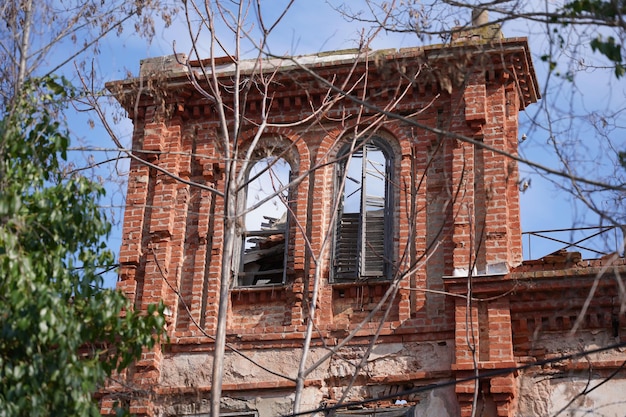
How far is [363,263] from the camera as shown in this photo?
666 inches

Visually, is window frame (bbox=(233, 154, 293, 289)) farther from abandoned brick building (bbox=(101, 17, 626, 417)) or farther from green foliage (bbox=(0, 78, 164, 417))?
green foliage (bbox=(0, 78, 164, 417))

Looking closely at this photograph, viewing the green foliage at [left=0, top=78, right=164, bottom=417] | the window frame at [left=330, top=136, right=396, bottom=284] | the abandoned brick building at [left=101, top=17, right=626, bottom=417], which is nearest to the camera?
the green foliage at [left=0, top=78, right=164, bottom=417]

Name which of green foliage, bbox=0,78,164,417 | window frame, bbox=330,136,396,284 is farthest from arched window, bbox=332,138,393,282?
green foliage, bbox=0,78,164,417

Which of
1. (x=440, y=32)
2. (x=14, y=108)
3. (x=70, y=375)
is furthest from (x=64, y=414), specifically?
(x=440, y=32)

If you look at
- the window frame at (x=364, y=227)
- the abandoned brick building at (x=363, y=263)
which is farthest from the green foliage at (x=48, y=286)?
the window frame at (x=364, y=227)

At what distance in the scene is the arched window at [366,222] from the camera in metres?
16.9

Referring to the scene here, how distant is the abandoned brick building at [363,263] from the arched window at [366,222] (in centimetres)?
2

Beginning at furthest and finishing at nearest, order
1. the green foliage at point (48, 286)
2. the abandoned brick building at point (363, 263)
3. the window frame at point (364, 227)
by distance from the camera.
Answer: the window frame at point (364, 227) < the abandoned brick building at point (363, 263) < the green foliage at point (48, 286)

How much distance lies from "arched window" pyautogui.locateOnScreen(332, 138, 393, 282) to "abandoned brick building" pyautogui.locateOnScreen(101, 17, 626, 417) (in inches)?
1.0

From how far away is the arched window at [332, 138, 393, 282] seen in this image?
Result: 16.9 metres

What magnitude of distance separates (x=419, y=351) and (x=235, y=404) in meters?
2.31

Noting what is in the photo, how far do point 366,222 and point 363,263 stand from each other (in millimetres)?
661

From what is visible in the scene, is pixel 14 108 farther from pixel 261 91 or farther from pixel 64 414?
pixel 261 91

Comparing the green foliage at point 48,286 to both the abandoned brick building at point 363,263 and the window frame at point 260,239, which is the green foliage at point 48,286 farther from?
the window frame at point 260,239
